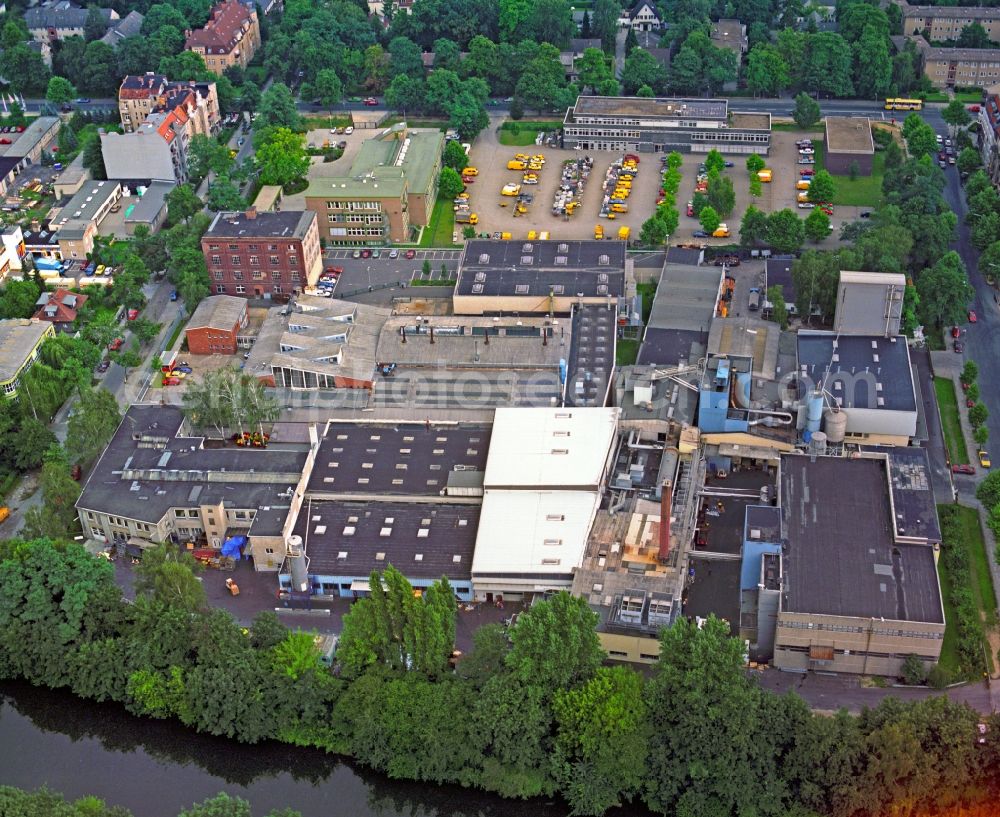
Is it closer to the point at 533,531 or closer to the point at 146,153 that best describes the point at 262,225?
the point at 146,153

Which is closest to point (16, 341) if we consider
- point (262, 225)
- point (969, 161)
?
point (262, 225)

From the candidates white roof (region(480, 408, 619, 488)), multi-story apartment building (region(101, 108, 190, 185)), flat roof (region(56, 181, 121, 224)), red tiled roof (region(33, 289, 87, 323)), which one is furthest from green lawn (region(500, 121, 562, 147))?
white roof (region(480, 408, 619, 488))

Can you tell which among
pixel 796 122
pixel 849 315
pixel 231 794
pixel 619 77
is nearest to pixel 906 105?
pixel 796 122

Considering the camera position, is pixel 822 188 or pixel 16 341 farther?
pixel 822 188

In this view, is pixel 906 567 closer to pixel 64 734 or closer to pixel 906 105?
pixel 64 734

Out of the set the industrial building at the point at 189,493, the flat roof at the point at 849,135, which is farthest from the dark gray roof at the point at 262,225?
the flat roof at the point at 849,135

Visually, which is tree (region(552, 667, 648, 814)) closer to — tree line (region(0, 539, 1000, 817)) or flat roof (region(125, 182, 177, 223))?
tree line (region(0, 539, 1000, 817))
